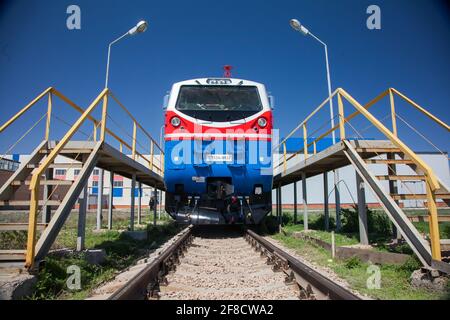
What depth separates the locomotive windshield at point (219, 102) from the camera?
7.46 metres

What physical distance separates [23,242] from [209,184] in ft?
12.4

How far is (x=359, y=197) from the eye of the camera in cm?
603

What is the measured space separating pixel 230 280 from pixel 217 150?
11.3 feet

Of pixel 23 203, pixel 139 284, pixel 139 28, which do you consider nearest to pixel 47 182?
pixel 23 203

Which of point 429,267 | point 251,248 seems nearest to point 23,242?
point 251,248

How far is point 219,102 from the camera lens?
25.6 feet

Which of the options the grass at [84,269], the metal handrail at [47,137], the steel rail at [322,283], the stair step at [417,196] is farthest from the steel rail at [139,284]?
the stair step at [417,196]

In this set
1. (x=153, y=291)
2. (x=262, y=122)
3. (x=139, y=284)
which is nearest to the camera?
(x=139, y=284)

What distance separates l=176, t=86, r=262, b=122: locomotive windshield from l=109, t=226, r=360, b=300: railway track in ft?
10.1

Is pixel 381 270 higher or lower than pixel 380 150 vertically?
lower

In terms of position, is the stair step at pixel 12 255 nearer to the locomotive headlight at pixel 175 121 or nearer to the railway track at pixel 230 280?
the railway track at pixel 230 280

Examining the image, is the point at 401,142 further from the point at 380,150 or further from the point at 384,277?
the point at 384,277

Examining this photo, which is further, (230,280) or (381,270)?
(381,270)
